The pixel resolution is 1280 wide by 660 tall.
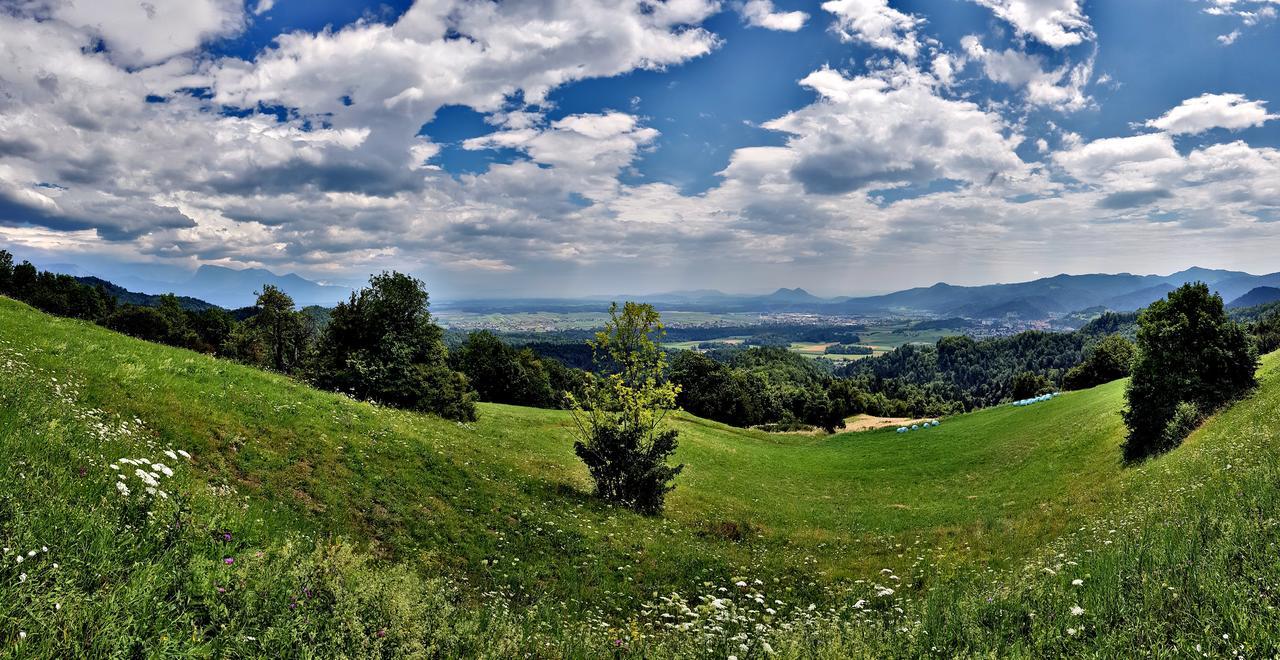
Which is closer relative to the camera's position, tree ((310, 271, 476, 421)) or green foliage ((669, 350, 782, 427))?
tree ((310, 271, 476, 421))

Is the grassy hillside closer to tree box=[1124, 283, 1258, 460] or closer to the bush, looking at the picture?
Result: the bush

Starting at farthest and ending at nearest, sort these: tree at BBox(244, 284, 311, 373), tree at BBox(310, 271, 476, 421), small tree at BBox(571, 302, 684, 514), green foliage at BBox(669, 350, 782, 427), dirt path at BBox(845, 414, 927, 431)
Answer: green foliage at BBox(669, 350, 782, 427) < tree at BBox(244, 284, 311, 373) < dirt path at BBox(845, 414, 927, 431) < tree at BBox(310, 271, 476, 421) < small tree at BBox(571, 302, 684, 514)

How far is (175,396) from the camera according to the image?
47.0 ft

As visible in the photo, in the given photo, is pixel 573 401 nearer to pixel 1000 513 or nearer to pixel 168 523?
pixel 168 523

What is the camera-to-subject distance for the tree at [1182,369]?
2494cm

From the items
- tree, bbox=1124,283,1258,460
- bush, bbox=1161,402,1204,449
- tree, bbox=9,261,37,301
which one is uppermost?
tree, bbox=9,261,37,301

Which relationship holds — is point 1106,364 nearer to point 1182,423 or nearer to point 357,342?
point 1182,423

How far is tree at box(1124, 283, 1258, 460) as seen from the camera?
24.9m

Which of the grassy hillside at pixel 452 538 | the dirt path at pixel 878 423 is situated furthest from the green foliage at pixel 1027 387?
the grassy hillside at pixel 452 538

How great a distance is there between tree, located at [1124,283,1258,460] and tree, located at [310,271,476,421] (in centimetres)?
3842

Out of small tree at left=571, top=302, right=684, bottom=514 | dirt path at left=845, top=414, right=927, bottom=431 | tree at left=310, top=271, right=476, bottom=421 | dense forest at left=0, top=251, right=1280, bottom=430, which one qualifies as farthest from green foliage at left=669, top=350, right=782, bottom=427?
small tree at left=571, top=302, right=684, bottom=514

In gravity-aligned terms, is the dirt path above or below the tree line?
below

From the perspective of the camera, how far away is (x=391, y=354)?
35781 mm

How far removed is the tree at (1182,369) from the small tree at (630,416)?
22.7m
